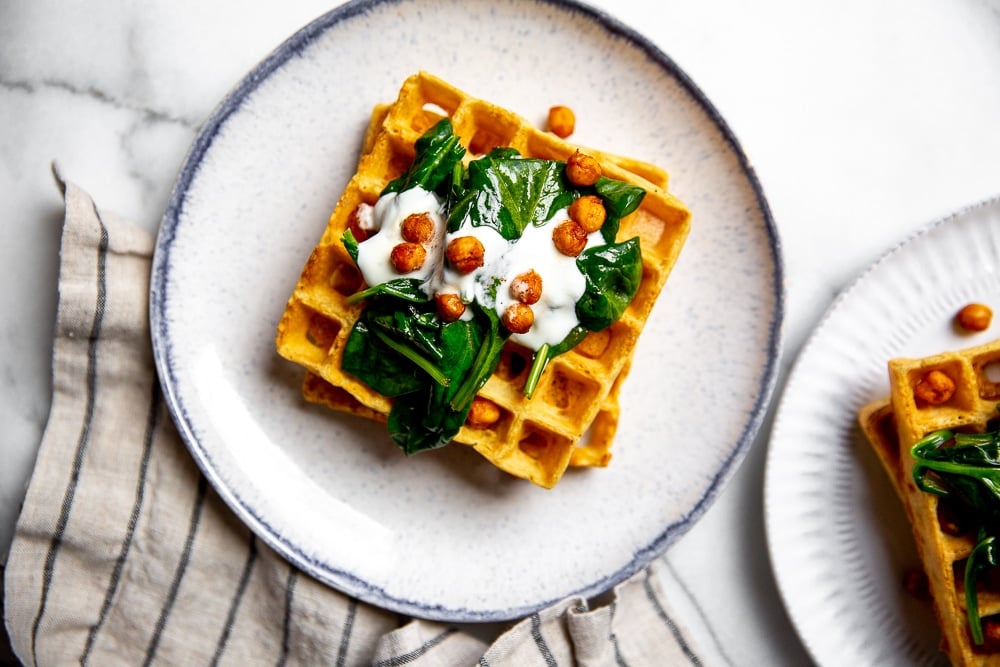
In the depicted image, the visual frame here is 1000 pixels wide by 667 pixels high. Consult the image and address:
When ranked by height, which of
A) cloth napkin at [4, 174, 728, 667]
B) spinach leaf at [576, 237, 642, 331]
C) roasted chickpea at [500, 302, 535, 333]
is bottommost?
cloth napkin at [4, 174, 728, 667]

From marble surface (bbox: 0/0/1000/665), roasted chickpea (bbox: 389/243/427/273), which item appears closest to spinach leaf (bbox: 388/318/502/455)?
roasted chickpea (bbox: 389/243/427/273)

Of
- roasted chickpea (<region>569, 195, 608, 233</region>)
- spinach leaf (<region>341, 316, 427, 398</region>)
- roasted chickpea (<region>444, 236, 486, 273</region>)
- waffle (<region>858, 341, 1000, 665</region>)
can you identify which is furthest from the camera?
waffle (<region>858, 341, 1000, 665</region>)

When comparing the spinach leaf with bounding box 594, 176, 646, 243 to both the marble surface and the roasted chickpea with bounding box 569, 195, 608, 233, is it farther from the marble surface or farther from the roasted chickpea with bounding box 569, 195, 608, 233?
the marble surface

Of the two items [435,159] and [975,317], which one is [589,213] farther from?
[975,317]

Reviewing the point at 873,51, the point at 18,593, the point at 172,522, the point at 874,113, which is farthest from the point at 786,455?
the point at 18,593

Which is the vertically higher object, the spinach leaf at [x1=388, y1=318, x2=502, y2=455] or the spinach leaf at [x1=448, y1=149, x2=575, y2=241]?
→ the spinach leaf at [x1=448, y1=149, x2=575, y2=241]

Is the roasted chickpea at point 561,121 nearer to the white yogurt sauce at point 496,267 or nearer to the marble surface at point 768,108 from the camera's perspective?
the marble surface at point 768,108

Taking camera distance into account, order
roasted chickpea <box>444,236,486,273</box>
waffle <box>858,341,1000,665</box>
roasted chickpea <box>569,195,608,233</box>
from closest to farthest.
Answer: roasted chickpea <box>444,236,486,273</box>
roasted chickpea <box>569,195,608,233</box>
waffle <box>858,341,1000,665</box>
